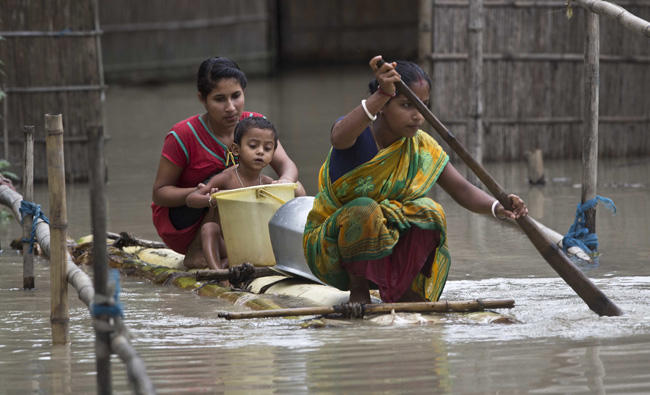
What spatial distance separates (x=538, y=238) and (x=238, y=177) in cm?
156

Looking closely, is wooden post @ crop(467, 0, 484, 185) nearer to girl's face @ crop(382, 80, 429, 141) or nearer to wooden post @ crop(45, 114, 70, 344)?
girl's face @ crop(382, 80, 429, 141)

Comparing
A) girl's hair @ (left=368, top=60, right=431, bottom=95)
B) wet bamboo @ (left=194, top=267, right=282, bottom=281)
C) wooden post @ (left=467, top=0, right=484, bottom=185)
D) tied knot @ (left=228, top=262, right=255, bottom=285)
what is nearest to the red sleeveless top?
wet bamboo @ (left=194, top=267, right=282, bottom=281)

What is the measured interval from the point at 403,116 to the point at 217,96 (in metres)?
1.36

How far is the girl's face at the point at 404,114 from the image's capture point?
13.2ft

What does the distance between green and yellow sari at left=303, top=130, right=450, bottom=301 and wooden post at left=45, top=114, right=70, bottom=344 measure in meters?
0.98

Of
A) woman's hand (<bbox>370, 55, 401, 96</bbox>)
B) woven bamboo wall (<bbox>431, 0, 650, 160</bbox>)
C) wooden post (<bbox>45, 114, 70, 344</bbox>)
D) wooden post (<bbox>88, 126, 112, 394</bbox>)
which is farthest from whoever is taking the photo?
woven bamboo wall (<bbox>431, 0, 650, 160</bbox>)

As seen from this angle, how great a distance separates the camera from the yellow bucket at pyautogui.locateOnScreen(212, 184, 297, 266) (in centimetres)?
490

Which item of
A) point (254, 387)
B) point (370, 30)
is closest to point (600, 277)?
point (254, 387)

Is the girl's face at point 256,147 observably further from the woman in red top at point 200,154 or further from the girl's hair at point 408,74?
the girl's hair at point 408,74

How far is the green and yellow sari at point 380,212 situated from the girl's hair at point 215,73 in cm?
108

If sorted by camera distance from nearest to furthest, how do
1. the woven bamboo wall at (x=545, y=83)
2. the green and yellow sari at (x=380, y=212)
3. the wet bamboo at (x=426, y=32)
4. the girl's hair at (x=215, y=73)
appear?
1. the green and yellow sari at (x=380, y=212)
2. the girl's hair at (x=215, y=73)
3. the wet bamboo at (x=426, y=32)
4. the woven bamboo wall at (x=545, y=83)

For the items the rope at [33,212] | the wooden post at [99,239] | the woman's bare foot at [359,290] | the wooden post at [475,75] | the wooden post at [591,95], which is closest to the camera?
the wooden post at [99,239]

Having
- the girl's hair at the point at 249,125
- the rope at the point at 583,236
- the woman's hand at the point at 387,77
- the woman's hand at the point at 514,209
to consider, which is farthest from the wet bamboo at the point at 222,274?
the rope at the point at 583,236

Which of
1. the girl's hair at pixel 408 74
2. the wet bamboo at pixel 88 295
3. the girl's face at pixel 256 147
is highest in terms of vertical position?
the girl's hair at pixel 408 74
